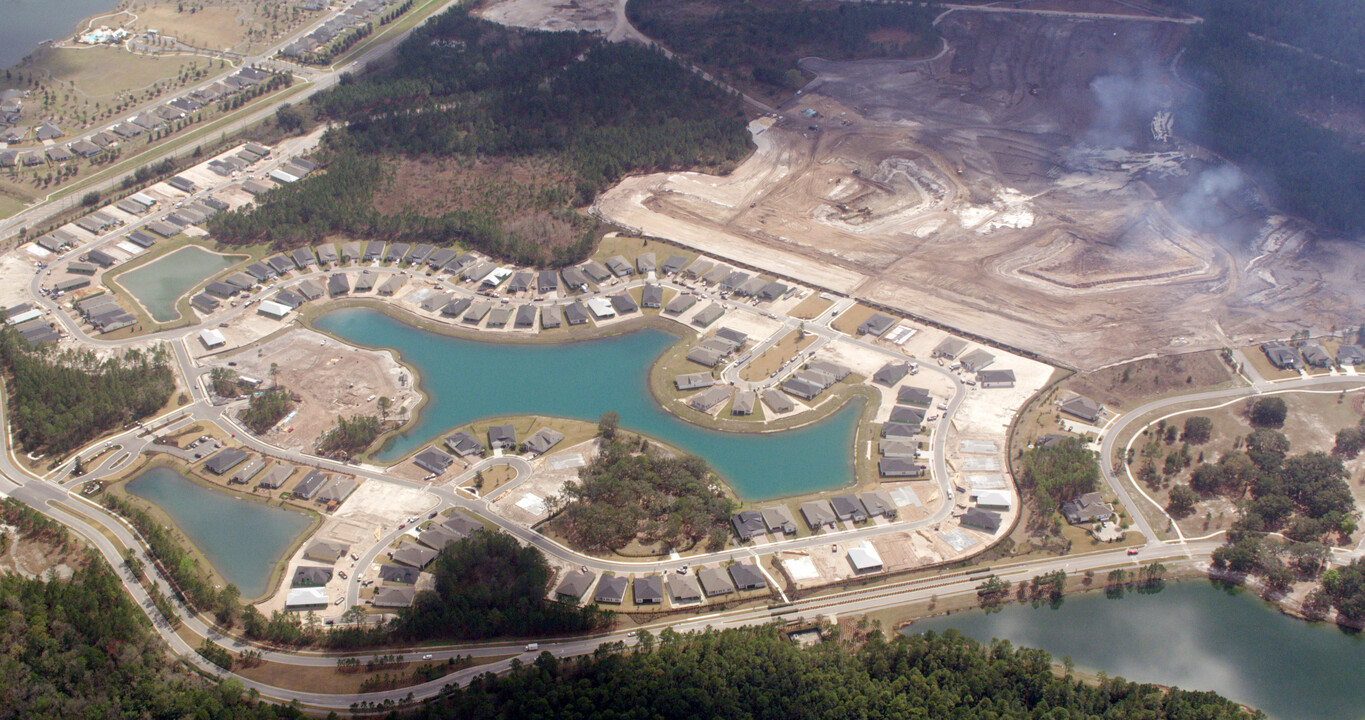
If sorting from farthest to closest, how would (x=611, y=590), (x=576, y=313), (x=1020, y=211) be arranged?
1. (x=1020, y=211)
2. (x=576, y=313)
3. (x=611, y=590)

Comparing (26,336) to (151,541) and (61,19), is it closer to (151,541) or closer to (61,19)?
(151,541)

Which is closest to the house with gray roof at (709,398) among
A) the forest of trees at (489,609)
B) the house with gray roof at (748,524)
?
the house with gray roof at (748,524)

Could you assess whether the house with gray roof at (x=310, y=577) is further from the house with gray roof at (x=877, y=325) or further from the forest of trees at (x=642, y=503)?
the house with gray roof at (x=877, y=325)

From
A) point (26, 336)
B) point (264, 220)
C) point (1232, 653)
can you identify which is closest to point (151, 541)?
point (26, 336)

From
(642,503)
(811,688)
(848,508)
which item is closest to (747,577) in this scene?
(642,503)

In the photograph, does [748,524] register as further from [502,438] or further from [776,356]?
[776,356]
